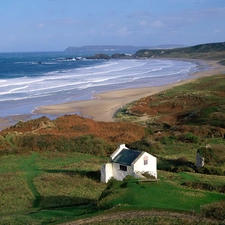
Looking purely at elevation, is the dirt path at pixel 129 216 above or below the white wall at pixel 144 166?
above

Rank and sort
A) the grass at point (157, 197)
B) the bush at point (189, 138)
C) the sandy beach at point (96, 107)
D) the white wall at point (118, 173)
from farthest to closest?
the sandy beach at point (96, 107) < the bush at point (189, 138) < the white wall at point (118, 173) < the grass at point (157, 197)

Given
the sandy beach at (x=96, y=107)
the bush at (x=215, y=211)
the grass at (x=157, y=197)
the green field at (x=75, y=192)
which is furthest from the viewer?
the sandy beach at (x=96, y=107)

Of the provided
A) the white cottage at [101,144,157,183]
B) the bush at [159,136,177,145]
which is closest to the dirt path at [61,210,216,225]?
the white cottage at [101,144,157,183]

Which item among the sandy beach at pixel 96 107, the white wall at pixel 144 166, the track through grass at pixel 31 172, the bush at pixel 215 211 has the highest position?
the bush at pixel 215 211

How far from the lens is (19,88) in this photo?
7675 centimetres

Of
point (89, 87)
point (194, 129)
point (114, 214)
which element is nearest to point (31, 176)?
point (114, 214)

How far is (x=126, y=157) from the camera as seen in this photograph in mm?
23812

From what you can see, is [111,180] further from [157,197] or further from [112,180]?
[157,197]

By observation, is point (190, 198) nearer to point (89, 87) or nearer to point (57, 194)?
point (57, 194)

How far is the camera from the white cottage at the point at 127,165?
23.0m

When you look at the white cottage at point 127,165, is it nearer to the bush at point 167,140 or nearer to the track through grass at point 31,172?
the track through grass at point 31,172

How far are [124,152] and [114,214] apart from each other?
29.2 feet

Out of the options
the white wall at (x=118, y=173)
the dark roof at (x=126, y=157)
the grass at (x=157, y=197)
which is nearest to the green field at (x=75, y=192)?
the grass at (x=157, y=197)

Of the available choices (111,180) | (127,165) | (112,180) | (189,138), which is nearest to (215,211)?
(112,180)
